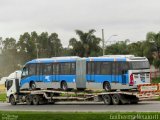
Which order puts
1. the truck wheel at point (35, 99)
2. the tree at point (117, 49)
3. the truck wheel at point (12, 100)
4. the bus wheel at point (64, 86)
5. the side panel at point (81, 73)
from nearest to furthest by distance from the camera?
the side panel at point (81, 73) < the bus wheel at point (64, 86) < the truck wheel at point (35, 99) < the truck wheel at point (12, 100) < the tree at point (117, 49)

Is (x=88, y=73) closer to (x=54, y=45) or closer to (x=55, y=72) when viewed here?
(x=55, y=72)

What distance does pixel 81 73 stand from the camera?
38.4 meters

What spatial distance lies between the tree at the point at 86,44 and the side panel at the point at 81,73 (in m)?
48.9

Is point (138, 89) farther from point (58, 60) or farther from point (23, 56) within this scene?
point (23, 56)

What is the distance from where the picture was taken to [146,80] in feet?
119

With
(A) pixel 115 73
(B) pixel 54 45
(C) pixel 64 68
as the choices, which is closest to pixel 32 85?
(C) pixel 64 68

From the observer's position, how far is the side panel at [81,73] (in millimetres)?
38281

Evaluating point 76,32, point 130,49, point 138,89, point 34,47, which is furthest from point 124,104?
point 34,47

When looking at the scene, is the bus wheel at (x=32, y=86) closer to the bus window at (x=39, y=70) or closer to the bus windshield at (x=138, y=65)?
the bus window at (x=39, y=70)

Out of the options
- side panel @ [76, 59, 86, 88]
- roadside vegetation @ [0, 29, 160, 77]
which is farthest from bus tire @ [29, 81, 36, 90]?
roadside vegetation @ [0, 29, 160, 77]

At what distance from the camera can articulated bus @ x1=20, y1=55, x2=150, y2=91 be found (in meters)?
35.5

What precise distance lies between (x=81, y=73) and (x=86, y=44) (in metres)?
50.8

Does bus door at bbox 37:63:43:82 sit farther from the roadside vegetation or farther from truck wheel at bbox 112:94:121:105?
the roadside vegetation

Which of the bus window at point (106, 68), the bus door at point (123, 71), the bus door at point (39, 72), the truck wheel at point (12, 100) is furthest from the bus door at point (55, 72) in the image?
the bus door at point (123, 71)
